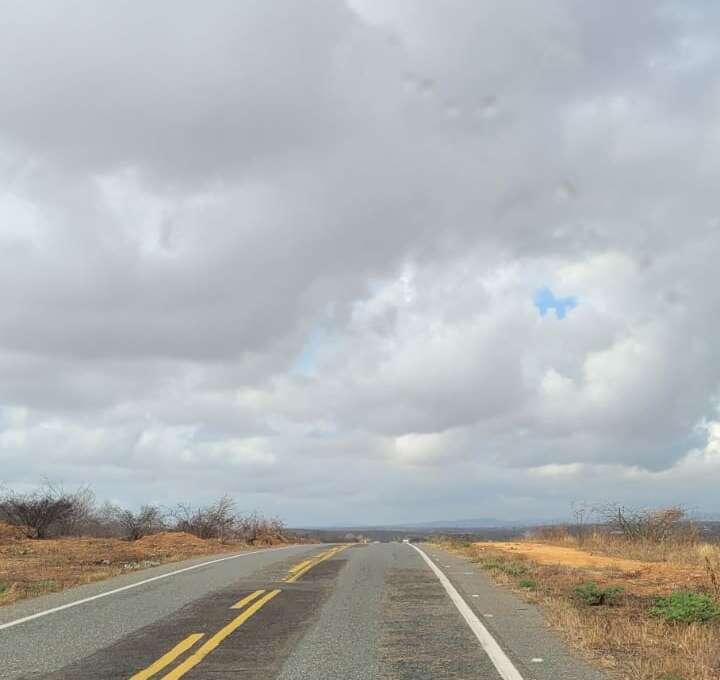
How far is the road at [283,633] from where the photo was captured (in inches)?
288

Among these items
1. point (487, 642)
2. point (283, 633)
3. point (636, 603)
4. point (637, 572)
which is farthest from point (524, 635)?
point (637, 572)

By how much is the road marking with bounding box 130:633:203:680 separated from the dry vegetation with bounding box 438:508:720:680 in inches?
177

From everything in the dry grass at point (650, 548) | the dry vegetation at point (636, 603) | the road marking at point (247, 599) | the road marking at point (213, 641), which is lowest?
the dry grass at point (650, 548)

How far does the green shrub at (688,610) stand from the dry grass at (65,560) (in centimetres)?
1107

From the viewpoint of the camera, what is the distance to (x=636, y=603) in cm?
1248

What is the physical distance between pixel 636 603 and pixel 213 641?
7.49 metres

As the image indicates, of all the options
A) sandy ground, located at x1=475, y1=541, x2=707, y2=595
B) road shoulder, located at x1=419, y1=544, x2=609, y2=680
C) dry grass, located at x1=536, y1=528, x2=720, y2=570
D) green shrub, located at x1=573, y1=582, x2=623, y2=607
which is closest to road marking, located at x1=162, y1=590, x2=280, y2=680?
road shoulder, located at x1=419, y1=544, x2=609, y2=680

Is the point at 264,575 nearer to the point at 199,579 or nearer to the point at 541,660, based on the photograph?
the point at 199,579

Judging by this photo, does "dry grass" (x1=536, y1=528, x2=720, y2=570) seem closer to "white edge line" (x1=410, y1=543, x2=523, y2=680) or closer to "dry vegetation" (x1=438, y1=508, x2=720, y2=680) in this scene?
"dry vegetation" (x1=438, y1=508, x2=720, y2=680)

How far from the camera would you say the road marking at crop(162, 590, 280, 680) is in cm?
725

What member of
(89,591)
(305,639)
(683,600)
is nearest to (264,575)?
(89,591)

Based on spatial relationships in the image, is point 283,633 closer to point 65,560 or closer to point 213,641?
point 213,641

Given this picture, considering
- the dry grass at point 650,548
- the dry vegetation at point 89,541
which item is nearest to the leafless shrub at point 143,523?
the dry vegetation at point 89,541

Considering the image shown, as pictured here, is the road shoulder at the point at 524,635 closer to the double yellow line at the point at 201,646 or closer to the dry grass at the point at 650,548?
the double yellow line at the point at 201,646
